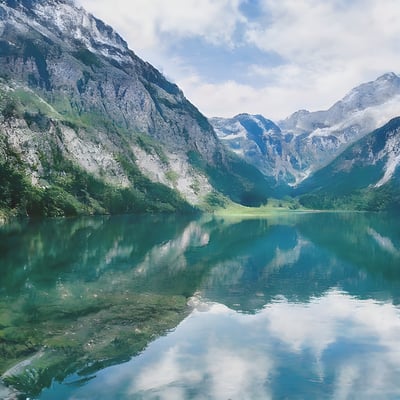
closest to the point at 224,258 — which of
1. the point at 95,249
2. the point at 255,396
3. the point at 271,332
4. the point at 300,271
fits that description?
the point at 300,271

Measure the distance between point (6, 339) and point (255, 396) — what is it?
22.6 metres

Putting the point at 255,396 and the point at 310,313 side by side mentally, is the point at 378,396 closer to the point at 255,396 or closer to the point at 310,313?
the point at 255,396

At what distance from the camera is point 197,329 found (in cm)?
4509

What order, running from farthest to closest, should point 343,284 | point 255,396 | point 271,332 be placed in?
point 343,284
point 271,332
point 255,396

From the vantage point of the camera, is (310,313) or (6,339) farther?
(310,313)

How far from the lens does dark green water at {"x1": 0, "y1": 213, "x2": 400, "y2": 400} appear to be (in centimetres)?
3162

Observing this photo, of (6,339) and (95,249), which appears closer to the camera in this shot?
(6,339)

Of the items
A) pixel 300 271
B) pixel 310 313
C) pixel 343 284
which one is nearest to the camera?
pixel 310 313

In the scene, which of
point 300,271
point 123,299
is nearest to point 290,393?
point 123,299

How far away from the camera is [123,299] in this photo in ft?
187

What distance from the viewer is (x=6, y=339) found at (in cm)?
4006

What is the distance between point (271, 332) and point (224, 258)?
183 ft

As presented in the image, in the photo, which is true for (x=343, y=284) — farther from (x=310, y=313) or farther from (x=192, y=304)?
(x=192, y=304)

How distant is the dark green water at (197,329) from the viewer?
104 feet
